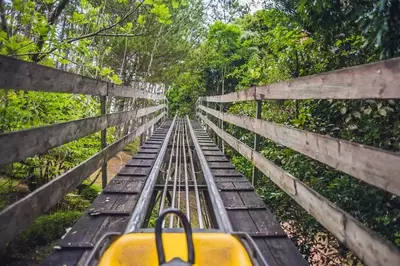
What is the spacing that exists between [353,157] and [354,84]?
29 centimetres

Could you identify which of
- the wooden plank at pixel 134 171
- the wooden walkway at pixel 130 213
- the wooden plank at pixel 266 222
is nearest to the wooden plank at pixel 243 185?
the wooden walkway at pixel 130 213

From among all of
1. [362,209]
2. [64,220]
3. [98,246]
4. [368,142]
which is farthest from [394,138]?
[64,220]

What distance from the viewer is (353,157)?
1.21 meters

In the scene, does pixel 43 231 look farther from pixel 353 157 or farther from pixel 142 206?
pixel 353 157

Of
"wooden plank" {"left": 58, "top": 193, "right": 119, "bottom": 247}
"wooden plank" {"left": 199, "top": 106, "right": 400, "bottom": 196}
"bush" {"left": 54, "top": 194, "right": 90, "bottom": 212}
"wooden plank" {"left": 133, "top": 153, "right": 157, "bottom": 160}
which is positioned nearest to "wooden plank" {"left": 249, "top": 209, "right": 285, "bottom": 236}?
"wooden plank" {"left": 199, "top": 106, "right": 400, "bottom": 196}

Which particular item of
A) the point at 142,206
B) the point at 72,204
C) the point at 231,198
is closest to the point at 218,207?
the point at 231,198

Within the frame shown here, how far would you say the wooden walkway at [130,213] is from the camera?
1.54m

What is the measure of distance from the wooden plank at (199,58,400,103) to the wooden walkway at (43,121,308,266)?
809mm

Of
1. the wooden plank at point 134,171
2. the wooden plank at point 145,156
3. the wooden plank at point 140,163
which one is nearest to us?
the wooden plank at point 134,171

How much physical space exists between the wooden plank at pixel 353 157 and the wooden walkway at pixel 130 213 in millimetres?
519

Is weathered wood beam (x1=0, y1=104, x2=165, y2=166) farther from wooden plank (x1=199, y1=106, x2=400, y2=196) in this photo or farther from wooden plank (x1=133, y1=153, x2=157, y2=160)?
wooden plank (x1=133, y1=153, x2=157, y2=160)

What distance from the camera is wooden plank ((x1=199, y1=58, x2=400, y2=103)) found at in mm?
1044

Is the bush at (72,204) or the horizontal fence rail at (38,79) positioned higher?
the horizontal fence rail at (38,79)

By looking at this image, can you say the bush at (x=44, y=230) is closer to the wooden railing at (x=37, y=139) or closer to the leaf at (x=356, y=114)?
the wooden railing at (x=37, y=139)
